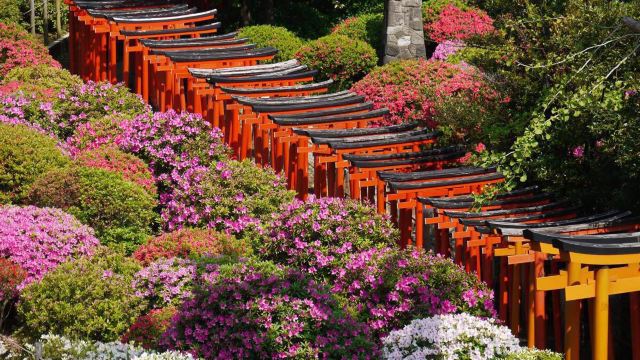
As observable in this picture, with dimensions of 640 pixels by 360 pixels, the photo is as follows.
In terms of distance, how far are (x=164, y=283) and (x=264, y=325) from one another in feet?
6.26

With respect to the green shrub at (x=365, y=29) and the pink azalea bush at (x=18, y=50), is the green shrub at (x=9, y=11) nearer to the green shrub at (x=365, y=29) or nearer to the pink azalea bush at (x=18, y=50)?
the pink azalea bush at (x=18, y=50)

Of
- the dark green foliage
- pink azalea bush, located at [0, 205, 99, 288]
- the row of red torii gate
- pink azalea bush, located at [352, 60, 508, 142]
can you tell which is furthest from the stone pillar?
pink azalea bush, located at [0, 205, 99, 288]

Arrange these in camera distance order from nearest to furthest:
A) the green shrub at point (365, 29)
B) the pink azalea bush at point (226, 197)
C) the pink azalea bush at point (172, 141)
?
the pink azalea bush at point (226, 197), the pink azalea bush at point (172, 141), the green shrub at point (365, 29)

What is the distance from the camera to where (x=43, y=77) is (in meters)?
22.3

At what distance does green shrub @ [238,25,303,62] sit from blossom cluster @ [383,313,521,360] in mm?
14508

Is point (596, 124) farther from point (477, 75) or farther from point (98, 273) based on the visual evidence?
point (98, 273)

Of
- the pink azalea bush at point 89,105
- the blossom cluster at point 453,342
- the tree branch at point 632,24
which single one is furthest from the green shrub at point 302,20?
the blossom cluster at point 453,342

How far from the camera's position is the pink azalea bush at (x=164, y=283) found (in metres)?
13.4

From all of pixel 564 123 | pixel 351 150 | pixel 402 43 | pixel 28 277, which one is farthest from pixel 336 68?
pixel 28 277

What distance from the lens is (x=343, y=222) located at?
584 inches

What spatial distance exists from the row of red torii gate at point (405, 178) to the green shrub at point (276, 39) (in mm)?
2119

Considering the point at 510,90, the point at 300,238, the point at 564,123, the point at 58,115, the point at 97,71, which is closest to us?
the point at 300,238

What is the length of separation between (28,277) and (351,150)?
4.77m

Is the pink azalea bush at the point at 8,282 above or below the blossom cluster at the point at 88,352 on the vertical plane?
below
